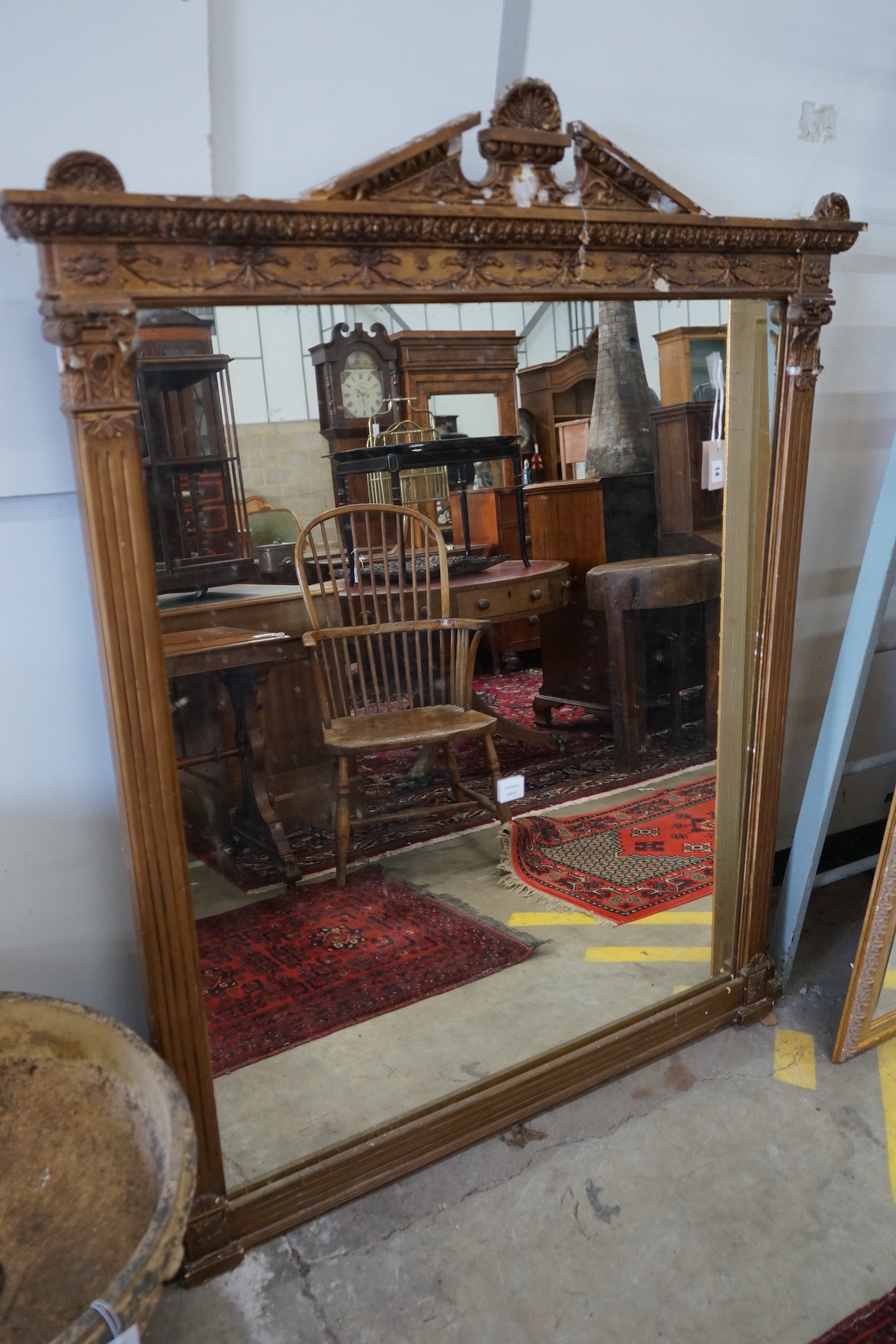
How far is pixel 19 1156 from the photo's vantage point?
1.39 meters

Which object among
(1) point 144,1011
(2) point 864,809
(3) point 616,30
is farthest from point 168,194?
(2) point 864,809

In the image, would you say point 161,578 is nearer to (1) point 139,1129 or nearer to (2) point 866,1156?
(1) point 139,1129

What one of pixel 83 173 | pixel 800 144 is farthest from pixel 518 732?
pixel 800 144

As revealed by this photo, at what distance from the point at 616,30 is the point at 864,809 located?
2.30 metres

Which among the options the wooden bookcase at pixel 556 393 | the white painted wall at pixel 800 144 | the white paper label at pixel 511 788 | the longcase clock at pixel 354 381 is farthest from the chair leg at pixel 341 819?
the white painted wall at pixel 800 144

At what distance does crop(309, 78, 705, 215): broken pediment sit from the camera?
151 cm

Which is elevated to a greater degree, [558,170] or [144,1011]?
[558,170]

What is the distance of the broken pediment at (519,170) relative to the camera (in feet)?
4.97

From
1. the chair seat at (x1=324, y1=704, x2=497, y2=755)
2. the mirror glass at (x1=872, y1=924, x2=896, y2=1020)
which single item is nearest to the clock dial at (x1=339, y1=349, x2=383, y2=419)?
the chair seat at (x1=324, y1=704, x2=497, y2=755)

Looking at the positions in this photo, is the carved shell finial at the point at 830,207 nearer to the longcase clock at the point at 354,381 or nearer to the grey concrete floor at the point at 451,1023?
the longcase clock at the point at 354,381

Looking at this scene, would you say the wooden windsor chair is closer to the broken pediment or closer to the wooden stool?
the wooden stool

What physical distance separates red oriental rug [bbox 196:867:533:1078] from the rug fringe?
0.10 metres

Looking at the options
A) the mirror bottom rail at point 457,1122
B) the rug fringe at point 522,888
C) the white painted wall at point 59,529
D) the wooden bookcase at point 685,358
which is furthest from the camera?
the rug fringe at point 522,888

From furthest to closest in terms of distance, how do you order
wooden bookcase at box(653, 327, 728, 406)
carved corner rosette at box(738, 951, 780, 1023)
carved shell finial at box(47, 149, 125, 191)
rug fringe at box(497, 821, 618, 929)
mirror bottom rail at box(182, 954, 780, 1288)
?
1. carved corner rosette at box(738, 951, 780, 1023)
2. rug fringe at box(497, 821, 618, 929)
3. wooden bookcase at box(653, 327, 728, 406)
4. mirror bottom rail at box(182, 954, 780, 1288)
5. carved shell finial at box(47, 149, 125, 191)
